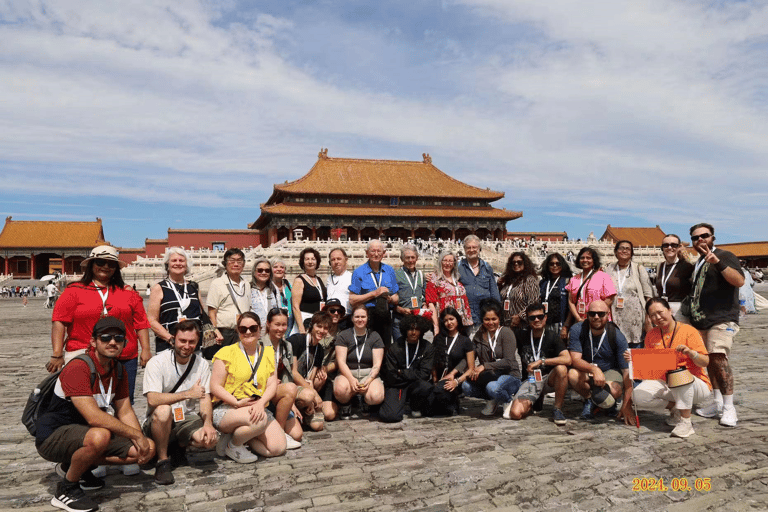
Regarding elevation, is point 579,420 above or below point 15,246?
below

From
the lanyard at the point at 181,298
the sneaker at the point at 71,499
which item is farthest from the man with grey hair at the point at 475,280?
the sneaker at the point at 71,499

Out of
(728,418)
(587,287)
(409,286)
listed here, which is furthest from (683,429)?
(409,286)

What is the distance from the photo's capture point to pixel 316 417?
5023mm

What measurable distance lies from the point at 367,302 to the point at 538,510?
3097 mm

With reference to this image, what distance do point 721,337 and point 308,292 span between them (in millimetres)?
4295

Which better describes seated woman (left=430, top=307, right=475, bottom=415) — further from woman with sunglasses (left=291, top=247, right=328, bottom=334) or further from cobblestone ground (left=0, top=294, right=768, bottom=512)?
woman with sunglasses (left=291, top=247, right=328, bottom=334)

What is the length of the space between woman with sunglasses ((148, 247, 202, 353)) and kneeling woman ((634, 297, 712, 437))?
14.6 ft

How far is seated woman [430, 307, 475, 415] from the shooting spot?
17.8 feet

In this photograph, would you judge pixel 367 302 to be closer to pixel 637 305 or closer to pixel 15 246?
pixel 637 305

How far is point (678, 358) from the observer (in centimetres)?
490

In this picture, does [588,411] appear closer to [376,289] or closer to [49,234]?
[376,289]

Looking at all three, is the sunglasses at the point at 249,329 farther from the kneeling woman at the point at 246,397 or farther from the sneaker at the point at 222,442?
the sneaker at the point at 222,442

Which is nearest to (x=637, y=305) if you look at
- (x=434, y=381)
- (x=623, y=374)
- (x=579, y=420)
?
(x=623, y=374)
